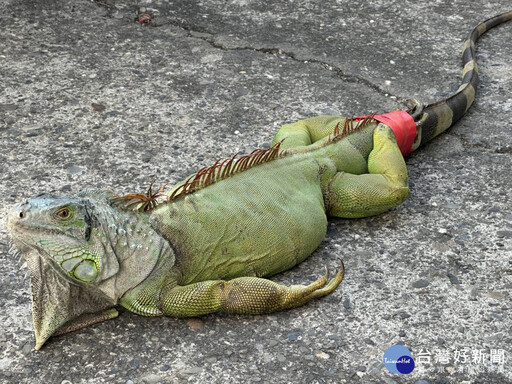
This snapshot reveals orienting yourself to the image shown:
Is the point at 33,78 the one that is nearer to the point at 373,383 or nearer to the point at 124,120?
the point at 124,120

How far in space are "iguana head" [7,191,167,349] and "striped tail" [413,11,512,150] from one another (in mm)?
1894

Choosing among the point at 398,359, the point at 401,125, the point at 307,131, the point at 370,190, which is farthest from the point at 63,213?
the point at 401,125

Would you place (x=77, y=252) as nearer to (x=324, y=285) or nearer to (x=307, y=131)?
(x=324, y=285)

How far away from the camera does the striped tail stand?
4215 mm

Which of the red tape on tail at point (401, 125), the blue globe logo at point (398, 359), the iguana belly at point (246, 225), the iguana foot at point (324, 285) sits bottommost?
the blue globe logo at point (398, 359)

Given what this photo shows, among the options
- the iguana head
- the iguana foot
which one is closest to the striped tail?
the iguana foot

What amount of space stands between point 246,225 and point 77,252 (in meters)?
0.76

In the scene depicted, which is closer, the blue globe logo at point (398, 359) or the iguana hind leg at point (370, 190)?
the blue globe logo at point (398, 359)

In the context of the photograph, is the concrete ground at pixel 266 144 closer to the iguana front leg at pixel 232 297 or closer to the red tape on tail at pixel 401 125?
the iguana front leg at pixel 232 297

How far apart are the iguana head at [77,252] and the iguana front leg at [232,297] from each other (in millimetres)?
175

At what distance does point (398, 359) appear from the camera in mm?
2916

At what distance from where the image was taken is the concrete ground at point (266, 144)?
2938mm

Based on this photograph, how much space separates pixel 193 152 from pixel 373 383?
1915mm

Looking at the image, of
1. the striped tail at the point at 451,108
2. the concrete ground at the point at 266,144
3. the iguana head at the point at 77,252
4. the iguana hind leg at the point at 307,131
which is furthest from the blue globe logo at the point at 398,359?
the striped tail at the point at 451,108
